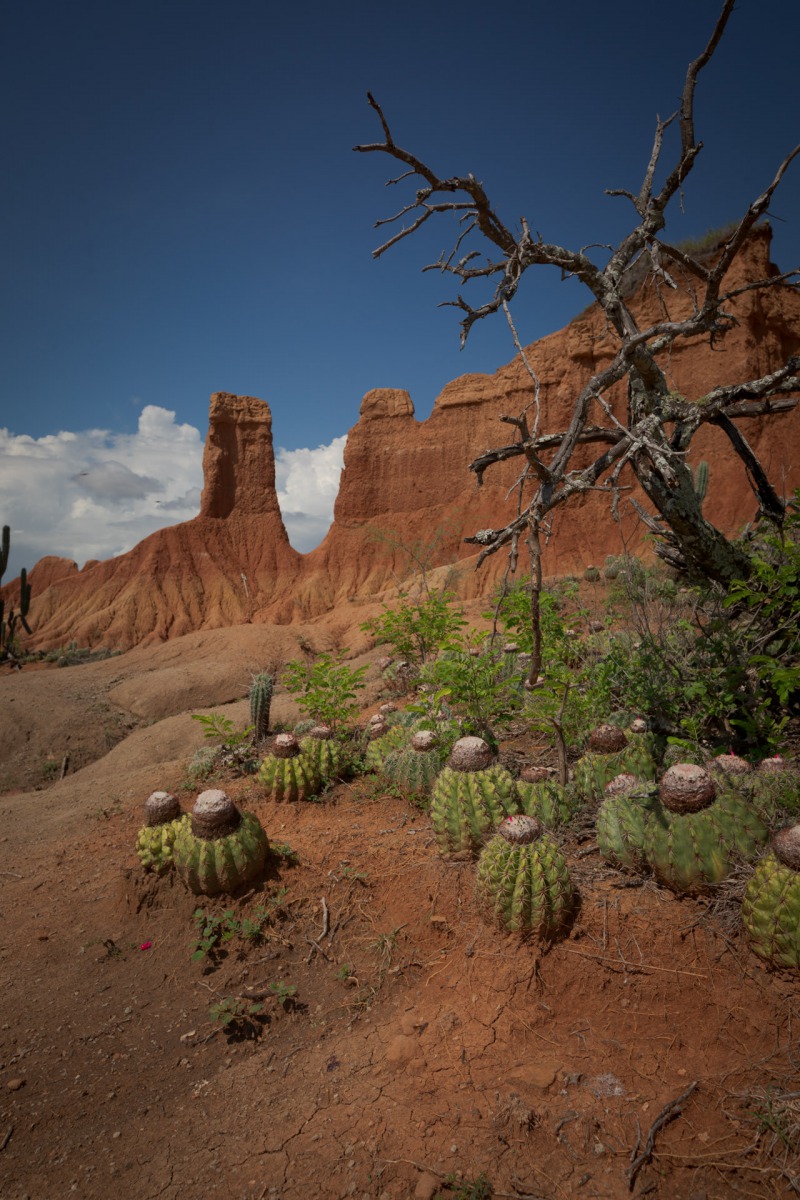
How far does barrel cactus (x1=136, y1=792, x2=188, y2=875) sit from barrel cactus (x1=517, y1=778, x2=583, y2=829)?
95.2 inches

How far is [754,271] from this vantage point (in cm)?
2595

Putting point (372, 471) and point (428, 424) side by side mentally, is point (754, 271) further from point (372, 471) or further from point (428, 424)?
point (372, 471)

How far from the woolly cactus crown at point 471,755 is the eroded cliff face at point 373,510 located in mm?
22591

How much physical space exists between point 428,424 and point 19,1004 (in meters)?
37.6

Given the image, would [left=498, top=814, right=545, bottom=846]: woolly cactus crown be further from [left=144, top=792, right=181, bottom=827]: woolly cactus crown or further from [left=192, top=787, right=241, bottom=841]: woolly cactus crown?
[left=144, top=792, right=181, bottom=827]: woolly cactus crown

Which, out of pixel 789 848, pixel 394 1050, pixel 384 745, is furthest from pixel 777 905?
A: pixel 384 745

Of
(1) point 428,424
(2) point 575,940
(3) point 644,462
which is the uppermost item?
(1) point 428,424

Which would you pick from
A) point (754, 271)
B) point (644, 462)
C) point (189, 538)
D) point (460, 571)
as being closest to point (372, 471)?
point (189, 538)

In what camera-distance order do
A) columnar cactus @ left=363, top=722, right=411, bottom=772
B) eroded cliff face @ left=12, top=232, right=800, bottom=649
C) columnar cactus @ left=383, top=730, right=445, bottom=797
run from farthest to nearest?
eroded cliff face @ left=12, top=232, right=800, bottom=649 < columnar cactus @ left=363, top=722, right=411, bottom=772 < columnar cactus @ left=383, top=730, right=445, bottom=797

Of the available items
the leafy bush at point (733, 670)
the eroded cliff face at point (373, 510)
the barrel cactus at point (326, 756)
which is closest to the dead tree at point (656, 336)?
the leafy bush at point (733, 670)

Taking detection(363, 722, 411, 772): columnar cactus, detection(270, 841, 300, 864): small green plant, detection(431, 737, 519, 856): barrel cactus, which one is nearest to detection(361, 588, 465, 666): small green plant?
detection(363, 722, 411, 772): columnar cactus

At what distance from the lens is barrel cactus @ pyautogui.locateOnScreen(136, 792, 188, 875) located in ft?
13.8

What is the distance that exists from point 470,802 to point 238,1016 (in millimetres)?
1752

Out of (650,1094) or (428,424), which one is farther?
(428,424)
